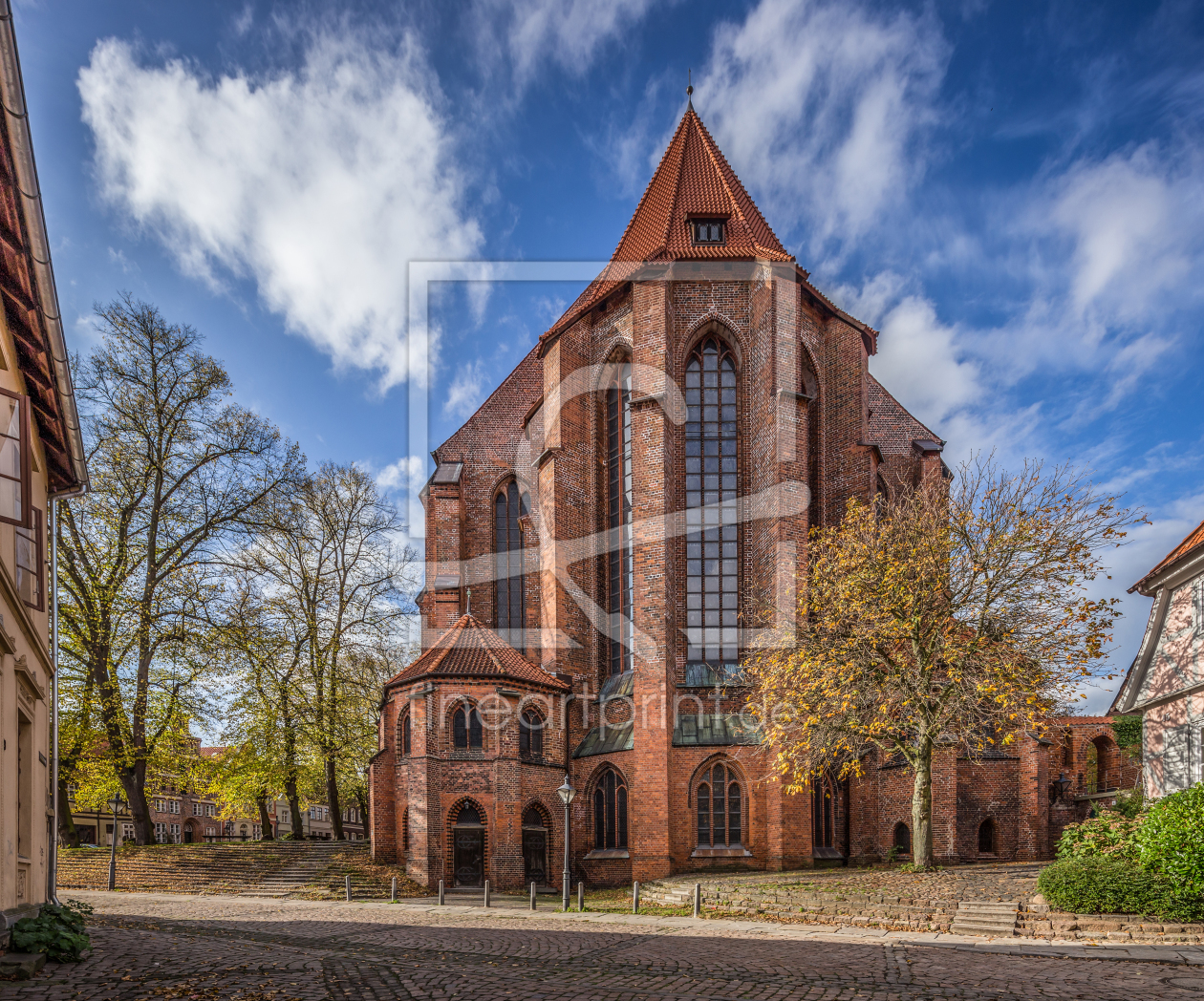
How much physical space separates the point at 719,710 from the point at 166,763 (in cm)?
1619

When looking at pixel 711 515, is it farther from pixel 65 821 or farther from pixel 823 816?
pixel 65 821

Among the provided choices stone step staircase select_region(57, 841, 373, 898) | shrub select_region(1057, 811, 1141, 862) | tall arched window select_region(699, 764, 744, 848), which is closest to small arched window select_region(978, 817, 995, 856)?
tall arched window select_region(699, 764, 744, 848)

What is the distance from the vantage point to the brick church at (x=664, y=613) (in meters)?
22.8

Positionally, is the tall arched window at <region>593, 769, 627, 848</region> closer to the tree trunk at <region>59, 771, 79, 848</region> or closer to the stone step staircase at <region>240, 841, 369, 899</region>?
the stone step staircase at <region>240, 841, 369, 899</region>

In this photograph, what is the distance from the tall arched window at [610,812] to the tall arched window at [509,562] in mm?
5642

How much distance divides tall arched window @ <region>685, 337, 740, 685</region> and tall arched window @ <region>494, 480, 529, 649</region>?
6288mm

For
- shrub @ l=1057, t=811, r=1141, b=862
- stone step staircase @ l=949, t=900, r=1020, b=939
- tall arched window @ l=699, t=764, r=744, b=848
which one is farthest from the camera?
tall arched window @ l=699, t=764, r=744, b=848

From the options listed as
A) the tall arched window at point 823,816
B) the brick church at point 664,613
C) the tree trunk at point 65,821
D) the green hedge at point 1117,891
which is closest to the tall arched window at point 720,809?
the brick church at point 664,613

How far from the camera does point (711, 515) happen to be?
82.6 ft

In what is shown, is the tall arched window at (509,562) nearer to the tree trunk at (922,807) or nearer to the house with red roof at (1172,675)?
the tree trunk at (922,807)

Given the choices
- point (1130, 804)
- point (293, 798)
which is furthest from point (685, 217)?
point (293, 798)

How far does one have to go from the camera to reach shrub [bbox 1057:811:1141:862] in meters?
14.7

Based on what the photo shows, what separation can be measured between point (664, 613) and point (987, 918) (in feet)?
34.9

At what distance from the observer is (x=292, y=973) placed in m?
10.2
